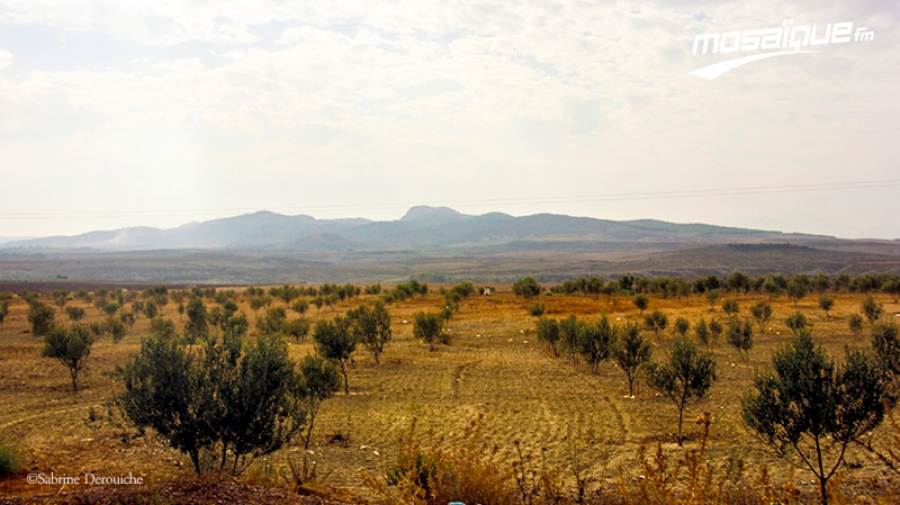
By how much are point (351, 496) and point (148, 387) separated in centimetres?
485

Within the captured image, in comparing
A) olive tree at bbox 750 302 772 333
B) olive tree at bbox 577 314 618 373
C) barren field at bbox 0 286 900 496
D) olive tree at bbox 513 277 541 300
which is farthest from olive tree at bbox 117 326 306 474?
olive tree at bbox 513 277 541 300

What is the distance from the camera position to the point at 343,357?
80.0 ft

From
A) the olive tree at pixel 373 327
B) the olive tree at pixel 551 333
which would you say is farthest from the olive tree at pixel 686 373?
the olive tree at pixel 373 327

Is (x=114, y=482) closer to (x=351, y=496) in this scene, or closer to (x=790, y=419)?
(x=351, y=496)

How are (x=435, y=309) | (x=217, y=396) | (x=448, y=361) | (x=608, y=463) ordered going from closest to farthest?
(x=217, y=396) < (x=608, y=463) < (x=448, y=361) < (x=435, y=309)

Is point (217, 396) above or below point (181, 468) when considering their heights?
above

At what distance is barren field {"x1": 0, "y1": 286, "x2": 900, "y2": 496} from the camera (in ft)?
41.8

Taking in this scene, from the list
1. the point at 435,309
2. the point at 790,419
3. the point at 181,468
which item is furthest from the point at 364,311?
the point at 435,309

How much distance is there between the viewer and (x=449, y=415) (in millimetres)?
18453

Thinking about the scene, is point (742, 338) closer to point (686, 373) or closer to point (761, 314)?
point (761, 314)
